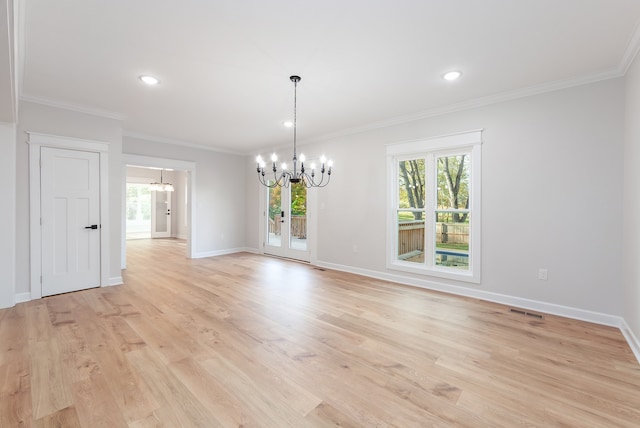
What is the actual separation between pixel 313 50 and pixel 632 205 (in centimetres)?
333

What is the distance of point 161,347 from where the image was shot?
2.51 m

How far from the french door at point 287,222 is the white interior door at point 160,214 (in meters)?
6.14

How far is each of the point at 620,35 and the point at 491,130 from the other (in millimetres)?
1455

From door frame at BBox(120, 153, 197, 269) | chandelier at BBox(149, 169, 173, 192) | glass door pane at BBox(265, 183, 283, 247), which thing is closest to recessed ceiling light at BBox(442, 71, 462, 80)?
glass door pane at BBox(265, 183, 283, 247)

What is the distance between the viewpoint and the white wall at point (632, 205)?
2.51 m

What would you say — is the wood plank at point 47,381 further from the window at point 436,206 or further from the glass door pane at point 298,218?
the glass door pane at point 298,218

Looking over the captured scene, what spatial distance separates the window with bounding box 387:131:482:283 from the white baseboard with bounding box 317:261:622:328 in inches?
6.1

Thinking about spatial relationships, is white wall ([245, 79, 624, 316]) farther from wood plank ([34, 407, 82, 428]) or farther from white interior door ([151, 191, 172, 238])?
white interior door ([151, 191, 172, 238])

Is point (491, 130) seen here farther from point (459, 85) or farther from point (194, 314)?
point (194, 314)

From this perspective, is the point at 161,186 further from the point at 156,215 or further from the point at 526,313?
the point at 526,313

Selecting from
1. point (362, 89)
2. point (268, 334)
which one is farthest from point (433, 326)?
point (362, 89)

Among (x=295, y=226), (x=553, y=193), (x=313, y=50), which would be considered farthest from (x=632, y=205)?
(x=295, y=226)

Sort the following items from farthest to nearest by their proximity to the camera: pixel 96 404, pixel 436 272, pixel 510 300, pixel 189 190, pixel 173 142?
1. pixel 189 190
2. pixel 173 142
3. pixel 436 272
4. pixel 510 300
5. pixel 96 404

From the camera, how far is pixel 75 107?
13.4 ft
